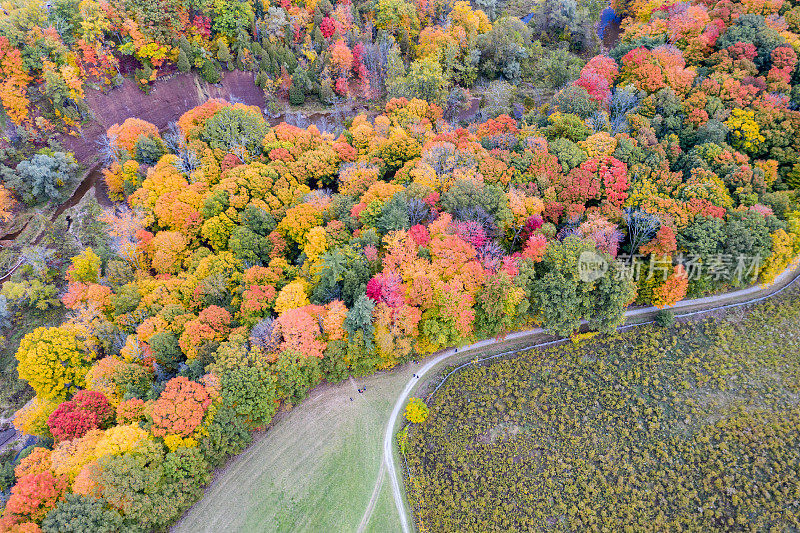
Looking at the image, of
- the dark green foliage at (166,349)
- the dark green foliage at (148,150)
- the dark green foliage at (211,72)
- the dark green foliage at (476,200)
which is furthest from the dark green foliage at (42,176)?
the dark green foliage at (476,200)

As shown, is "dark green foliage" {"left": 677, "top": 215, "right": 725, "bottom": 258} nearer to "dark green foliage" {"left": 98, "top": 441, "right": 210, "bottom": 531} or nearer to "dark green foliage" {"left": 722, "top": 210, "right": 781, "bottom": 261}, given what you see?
"dark green foliage" {"left": 722, "top": 210, "right": 781, "bottom": 261}

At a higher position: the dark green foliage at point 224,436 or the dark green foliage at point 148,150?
the dark green foliage at point 148,150

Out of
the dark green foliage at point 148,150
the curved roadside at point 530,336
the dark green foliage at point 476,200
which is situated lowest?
the curved roadside at point 530,336

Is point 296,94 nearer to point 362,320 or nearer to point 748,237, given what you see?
point 362,320

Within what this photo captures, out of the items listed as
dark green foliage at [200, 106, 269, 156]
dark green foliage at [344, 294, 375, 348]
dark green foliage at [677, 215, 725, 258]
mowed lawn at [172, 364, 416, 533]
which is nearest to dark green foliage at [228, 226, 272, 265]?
dark green foliage at [200, 106, 269, 156]

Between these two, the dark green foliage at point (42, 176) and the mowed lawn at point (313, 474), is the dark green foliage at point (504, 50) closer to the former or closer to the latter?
the mowed lawn at point (313, 474)

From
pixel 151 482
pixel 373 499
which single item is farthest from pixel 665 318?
pixel 151 482

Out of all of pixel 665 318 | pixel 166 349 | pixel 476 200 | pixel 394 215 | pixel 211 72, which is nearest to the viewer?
pixel 166 349
